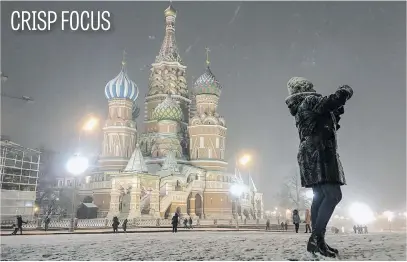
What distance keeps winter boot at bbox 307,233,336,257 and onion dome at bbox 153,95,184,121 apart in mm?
39912

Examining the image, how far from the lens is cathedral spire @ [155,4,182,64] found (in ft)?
163

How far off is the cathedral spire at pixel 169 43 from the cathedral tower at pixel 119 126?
23.7 feet

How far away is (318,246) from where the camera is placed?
15.0 feet

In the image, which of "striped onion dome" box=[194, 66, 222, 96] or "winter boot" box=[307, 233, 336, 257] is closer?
"winter boot" box=[307, 233, 336, 257]

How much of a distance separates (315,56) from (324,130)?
5367 centimetres

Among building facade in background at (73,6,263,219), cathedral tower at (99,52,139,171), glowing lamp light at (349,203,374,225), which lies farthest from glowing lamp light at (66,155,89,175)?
glowing lamp light at (349,203,374,225)

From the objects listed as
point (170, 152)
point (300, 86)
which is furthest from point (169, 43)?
point (300, 86)

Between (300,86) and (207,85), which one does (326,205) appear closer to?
(300,86)

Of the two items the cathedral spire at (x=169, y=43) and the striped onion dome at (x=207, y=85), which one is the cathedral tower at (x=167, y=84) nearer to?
the cathedral spire at (x=169, y=43)

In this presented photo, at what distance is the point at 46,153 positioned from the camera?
2084 inches

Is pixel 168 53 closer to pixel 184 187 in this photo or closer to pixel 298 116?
pixel 184 187

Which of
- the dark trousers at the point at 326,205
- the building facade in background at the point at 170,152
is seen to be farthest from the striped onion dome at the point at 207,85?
the dark trousers at the point at 326,205

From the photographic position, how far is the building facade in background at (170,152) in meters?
33.7

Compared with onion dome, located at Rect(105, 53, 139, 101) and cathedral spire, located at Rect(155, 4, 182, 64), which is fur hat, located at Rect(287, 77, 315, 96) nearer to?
onion dome, located at Rect(105, 53, 139, 101)
